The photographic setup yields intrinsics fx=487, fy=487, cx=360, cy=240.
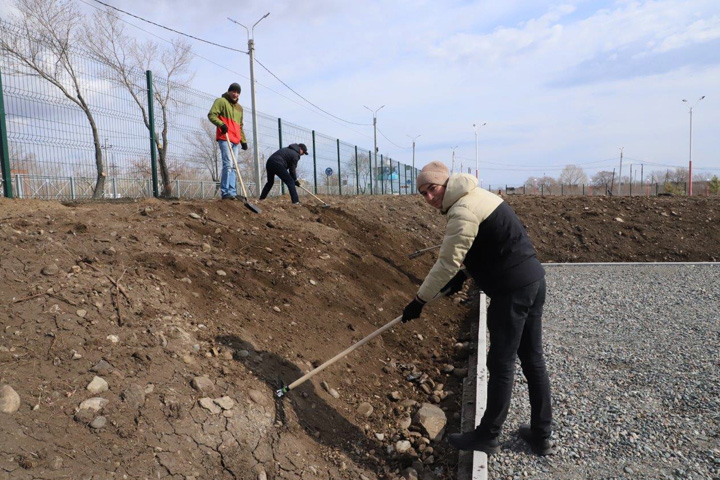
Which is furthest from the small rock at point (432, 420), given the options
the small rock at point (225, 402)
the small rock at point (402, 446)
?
the small rock at point (225, 402)

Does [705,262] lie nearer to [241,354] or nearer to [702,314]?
[702,314]

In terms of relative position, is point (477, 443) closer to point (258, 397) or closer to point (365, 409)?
point (365, 409)

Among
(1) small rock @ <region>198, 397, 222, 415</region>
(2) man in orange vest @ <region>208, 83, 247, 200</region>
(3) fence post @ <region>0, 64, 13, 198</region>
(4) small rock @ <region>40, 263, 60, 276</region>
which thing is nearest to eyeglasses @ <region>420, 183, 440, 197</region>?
(1) small rock @ <region>198, 397, 222, 415</region>

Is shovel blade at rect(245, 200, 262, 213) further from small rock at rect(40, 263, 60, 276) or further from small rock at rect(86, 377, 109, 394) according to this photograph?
small rock at rect(86, 377, 109, 394)

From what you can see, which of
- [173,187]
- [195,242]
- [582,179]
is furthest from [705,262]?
[582,179]

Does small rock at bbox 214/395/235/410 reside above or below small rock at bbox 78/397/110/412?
below

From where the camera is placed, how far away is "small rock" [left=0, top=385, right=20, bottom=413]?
7.75ft

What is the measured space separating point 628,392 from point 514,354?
1.63 meters

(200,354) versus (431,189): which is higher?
(431,189)

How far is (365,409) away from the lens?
3.65 meters

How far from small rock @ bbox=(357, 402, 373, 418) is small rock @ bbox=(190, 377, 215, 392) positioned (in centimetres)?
116

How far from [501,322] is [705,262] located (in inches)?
373

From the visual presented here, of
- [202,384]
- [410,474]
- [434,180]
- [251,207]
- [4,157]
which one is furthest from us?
[251,207]

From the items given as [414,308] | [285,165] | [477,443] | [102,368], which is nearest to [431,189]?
[414,308]
